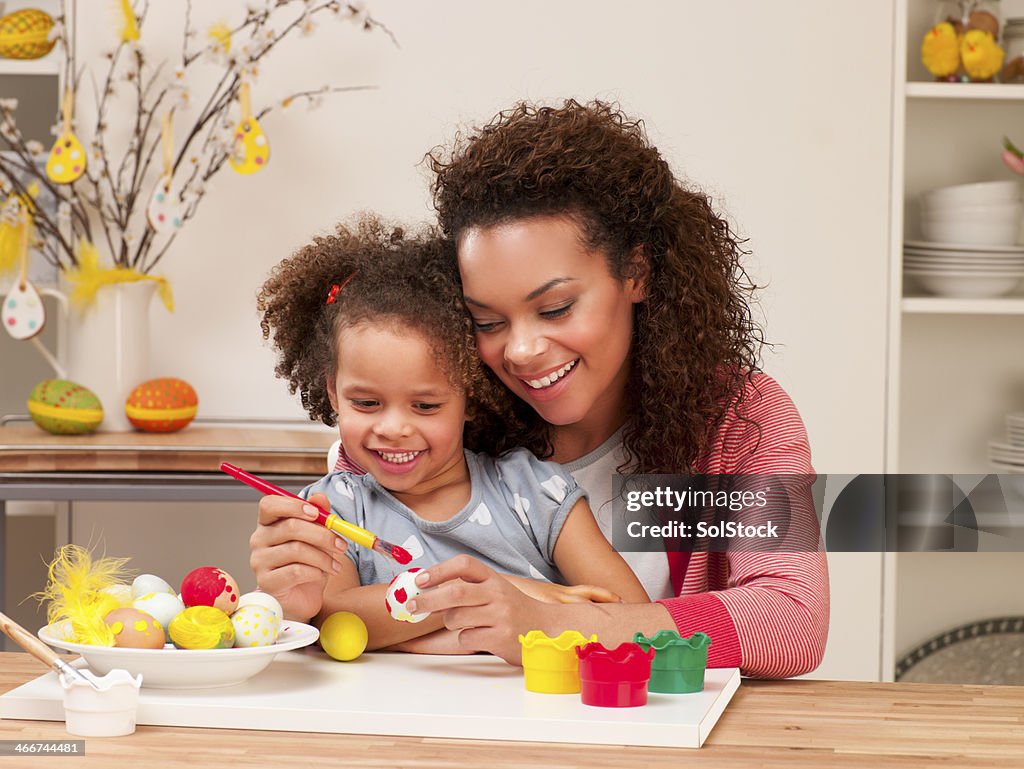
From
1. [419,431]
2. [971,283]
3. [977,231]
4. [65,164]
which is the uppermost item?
[65,164]

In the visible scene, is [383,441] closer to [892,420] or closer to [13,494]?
[13,494]

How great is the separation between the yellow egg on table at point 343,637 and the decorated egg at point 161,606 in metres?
0.14

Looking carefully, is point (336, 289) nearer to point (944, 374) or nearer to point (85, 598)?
point (85, 598)

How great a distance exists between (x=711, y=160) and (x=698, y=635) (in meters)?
1.85

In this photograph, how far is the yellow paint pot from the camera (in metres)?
1.06

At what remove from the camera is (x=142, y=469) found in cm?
237

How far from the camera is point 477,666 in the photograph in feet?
3.85

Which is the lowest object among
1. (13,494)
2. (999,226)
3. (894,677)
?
(894,677)

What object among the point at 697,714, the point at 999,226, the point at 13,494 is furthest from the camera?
the point at 999,226

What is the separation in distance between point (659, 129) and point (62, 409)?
1.34 meters

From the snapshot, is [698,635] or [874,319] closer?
[698,635]

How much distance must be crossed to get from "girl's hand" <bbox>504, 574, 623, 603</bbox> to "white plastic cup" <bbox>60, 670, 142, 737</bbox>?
40cm

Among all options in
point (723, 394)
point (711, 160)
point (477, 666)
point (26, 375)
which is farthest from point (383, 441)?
point (26, 375)

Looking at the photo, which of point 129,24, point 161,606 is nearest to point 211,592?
point 161,606
